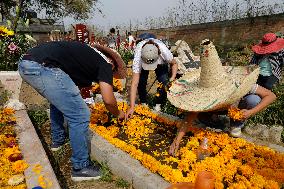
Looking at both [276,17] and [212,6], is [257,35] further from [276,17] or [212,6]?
[212,6]

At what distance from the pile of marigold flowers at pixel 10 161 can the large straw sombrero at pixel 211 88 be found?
1942 mm

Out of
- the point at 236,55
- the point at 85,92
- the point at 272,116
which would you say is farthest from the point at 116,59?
the point at 236,55

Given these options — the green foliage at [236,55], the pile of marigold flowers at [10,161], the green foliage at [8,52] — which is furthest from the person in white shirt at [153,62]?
the green foliage at [236,55]

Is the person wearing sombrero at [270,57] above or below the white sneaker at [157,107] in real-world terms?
above

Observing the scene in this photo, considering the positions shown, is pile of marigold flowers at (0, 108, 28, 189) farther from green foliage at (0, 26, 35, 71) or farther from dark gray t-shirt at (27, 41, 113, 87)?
green foliage at (0, 26, 35, 71)

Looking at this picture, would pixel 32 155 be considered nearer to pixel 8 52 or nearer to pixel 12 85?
pixel 12 85

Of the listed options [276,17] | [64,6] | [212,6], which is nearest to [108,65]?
[276,17]

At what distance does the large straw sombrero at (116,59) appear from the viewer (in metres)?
4.13

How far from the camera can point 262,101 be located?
172 inches

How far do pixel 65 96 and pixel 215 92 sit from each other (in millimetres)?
1760

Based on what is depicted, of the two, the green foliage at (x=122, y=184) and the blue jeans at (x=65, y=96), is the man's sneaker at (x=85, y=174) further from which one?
the green foliage at (x=122, y=184)

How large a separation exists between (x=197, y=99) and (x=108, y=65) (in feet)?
3.79

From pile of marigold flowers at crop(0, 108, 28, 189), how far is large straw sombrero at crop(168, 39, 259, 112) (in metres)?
1.94

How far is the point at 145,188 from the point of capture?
350 cm
